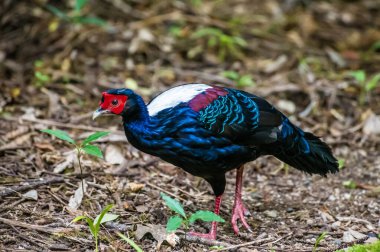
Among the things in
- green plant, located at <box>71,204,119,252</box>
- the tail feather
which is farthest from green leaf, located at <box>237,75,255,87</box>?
green plant, located at <box>71,204,119,252</box>

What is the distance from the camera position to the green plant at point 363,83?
23.3ft

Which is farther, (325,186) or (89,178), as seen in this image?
(325,186)

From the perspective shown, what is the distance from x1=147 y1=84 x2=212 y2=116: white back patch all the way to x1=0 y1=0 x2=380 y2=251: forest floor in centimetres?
89

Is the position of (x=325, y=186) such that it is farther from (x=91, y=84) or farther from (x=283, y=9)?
(x=283, y=9)

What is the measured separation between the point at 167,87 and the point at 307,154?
2640 mm

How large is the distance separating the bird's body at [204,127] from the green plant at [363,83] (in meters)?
2.32

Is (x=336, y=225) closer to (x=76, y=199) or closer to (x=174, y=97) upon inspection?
(x=174, y=97)

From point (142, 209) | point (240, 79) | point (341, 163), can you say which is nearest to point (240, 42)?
point (240, 79)

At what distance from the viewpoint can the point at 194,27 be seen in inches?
349

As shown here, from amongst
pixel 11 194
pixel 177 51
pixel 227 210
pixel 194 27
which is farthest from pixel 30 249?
pixel 194 27

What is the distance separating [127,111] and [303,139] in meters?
1.74

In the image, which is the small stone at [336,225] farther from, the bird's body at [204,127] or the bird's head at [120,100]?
the bird's head at [120,100]

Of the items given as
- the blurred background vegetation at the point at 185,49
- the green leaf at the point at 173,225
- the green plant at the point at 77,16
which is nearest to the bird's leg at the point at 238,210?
the green leaf at the point at 173,225

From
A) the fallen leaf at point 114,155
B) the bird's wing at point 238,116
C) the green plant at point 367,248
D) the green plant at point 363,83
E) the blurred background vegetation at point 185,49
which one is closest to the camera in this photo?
the green plant at point 367,248
